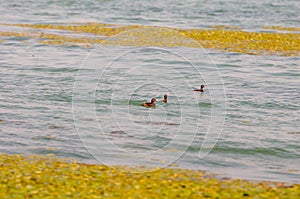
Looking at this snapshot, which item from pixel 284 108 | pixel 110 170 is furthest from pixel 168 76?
pixel 110 170

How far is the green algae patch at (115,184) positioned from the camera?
1329 cm

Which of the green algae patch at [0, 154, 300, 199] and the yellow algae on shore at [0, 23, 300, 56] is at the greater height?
the yellow algae on shore at [0, 23, 300, 56]

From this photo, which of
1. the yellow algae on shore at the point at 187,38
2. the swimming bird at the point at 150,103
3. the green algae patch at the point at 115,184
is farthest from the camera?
the yellow algae on shore at the point at 187,38

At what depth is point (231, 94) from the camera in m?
24.4

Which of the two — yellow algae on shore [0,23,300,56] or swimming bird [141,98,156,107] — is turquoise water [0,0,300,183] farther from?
yellow algae on shore [0,23,300,56]

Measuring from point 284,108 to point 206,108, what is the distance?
2778 mm

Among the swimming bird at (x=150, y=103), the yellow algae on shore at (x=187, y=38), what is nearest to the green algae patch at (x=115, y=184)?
the swimming bird at (x=150, y=103)

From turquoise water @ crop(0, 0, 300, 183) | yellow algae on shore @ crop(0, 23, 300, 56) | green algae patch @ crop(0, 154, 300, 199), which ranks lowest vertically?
green algae patch @ crop(0, 154, 300, 199)

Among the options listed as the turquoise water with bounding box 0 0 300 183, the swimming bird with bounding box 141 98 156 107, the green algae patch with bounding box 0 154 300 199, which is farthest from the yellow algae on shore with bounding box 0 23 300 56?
the green algae patch with bounding box 0 154 300 199

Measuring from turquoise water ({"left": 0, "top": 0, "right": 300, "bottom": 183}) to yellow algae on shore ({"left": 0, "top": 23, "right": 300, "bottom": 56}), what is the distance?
127cm

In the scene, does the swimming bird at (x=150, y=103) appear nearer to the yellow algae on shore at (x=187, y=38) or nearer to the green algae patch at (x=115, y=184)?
the green algae patch at (x=115, y=184)

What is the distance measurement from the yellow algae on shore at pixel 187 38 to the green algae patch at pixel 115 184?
1905 centimetres

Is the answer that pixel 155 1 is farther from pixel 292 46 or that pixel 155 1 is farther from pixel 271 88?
pixel 271 88

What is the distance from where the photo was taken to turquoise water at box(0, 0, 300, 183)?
1712cm
